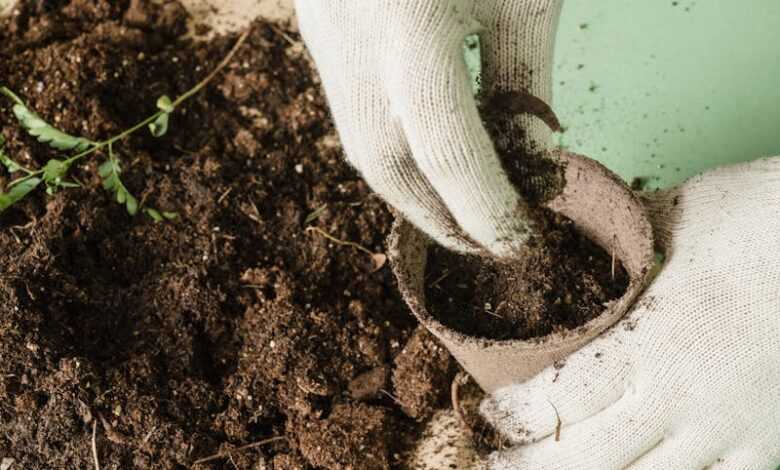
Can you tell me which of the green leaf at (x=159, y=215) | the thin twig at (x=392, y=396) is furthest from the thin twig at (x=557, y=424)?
the green leaf at (x=159, y=215)

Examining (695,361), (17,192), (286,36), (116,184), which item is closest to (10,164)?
(17,192)

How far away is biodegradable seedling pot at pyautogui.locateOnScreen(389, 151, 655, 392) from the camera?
1.13 m

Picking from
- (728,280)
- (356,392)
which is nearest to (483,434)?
(356,392)

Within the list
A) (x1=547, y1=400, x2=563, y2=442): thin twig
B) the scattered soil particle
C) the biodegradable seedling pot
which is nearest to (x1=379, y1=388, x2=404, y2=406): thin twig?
the scattered soil particle

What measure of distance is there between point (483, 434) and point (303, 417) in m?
0.27

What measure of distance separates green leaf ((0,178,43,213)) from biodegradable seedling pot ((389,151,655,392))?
0.61m

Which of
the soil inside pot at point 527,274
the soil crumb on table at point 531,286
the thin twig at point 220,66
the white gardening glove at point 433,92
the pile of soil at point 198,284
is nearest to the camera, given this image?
the white gardening glove at point 433,92

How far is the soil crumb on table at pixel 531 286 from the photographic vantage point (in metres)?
1.21

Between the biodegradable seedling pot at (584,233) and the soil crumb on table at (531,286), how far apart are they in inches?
0.9

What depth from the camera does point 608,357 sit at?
4.02ft

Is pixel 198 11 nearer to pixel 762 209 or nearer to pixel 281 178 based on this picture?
pixel 281 178

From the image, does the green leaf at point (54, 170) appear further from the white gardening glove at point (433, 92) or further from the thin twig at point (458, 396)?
the thin twig at point (458, 396)

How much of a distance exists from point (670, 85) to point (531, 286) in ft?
1.72

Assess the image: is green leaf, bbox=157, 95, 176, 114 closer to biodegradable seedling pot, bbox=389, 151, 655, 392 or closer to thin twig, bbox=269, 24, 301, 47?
thin twig, bbox=269, 24, 301, 47
